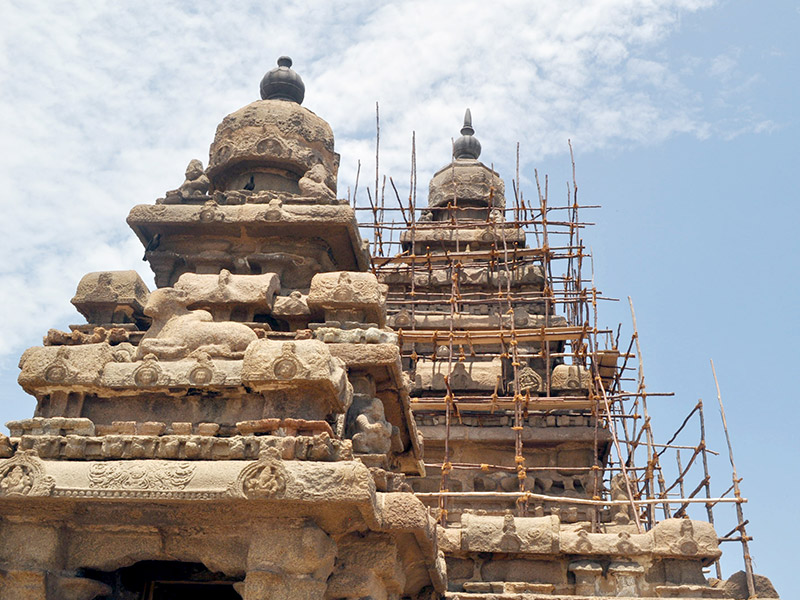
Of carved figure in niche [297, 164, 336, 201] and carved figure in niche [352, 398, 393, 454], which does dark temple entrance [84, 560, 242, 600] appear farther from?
carved figure in niche [297, 164, 336, 201]

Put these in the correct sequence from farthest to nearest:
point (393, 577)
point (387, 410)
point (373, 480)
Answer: point (387, 410) < point (393, 577) < point (373, 480)

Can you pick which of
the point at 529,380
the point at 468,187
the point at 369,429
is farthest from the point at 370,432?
the point at 468,187

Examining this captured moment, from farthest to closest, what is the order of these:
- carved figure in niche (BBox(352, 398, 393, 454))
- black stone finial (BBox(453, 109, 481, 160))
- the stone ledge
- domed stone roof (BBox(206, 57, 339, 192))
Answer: black stone finial (BBox(453, 109, 481, 160)) < domed stone roof (BBox(206, 57, 339, 192)) < carved figure in niche (BBox(352, 398, 393, 454)) < the stone ledge

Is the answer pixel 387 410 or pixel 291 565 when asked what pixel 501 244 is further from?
pixel 291 565

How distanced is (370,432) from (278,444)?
147cm

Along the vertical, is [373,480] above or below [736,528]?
below

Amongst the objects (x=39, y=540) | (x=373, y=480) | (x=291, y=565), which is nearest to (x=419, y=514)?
(x=373, y=480)

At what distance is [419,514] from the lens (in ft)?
24.3

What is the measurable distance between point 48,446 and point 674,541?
7.36 meters

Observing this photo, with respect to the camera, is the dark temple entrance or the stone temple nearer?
the stone temple

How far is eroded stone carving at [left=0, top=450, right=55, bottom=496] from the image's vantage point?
6.84 meters

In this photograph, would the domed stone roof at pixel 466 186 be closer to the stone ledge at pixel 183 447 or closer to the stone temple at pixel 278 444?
the stone temple at pixel 278 444

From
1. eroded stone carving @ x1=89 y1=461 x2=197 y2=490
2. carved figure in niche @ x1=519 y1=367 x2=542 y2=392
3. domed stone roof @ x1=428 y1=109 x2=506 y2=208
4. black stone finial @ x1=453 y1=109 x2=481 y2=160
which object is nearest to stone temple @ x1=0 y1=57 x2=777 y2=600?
eroded stone carving @ x1=89 y1=461 x2=197 y2=490

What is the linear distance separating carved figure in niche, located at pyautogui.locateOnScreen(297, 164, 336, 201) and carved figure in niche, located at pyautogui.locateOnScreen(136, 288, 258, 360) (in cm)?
228
